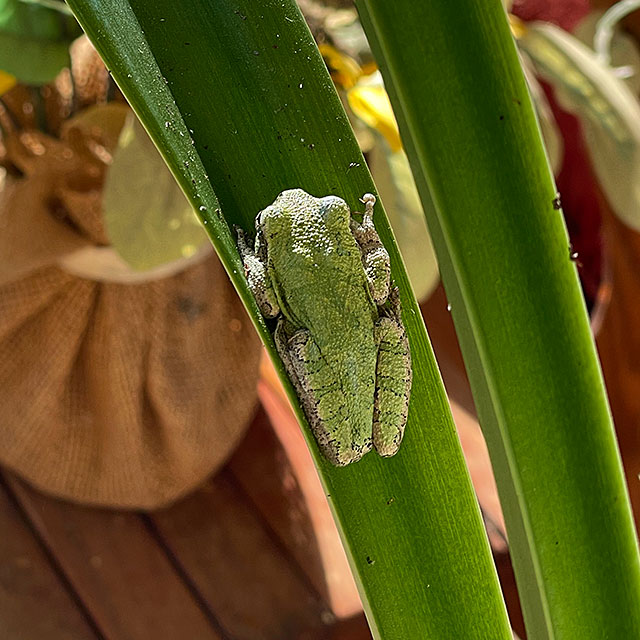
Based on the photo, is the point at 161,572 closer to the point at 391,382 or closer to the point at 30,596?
the point at 30,596

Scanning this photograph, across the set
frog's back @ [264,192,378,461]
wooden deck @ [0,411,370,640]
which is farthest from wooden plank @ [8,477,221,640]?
frog's back @ [264,192,378,461]

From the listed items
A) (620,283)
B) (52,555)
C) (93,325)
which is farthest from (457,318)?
(620,283)

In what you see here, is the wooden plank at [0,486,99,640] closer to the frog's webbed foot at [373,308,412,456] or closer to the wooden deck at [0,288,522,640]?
the wooden deck at [0,288,522,640]

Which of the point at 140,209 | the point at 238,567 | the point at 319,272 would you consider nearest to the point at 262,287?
the point at 319,272

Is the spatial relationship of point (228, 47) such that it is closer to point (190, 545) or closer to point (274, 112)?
point (274, 112)

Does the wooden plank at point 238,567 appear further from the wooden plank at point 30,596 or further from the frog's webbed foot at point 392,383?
the frog's webbed foot at point 392,383

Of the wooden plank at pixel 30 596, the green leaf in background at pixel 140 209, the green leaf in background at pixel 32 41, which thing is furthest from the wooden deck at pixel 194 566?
the green leaf in background at pixel 32 41
